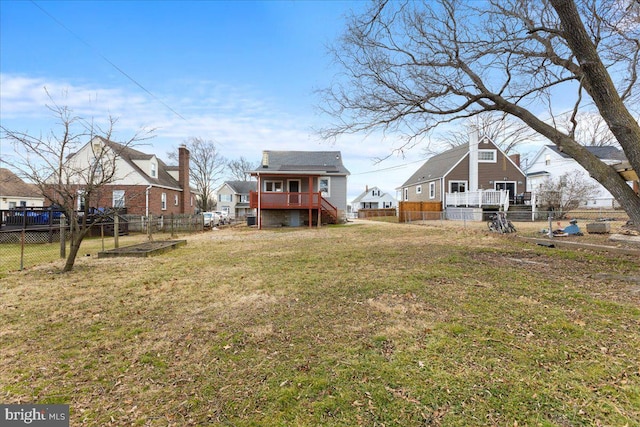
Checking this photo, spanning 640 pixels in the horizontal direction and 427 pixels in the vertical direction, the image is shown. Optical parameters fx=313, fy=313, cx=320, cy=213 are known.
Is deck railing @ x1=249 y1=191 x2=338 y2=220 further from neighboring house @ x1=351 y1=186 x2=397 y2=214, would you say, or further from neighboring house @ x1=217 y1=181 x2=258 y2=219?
neighboring house @ x1=351 y1=186 x2=397 y2=214

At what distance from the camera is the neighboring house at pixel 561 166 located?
91.5 ft

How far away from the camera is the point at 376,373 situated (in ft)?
9.32

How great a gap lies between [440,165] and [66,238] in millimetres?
29374

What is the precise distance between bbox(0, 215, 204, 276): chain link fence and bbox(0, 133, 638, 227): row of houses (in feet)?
9.04

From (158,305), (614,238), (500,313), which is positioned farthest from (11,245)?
(614,238)

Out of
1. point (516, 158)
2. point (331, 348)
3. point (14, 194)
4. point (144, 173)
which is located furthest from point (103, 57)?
point (516, 158)

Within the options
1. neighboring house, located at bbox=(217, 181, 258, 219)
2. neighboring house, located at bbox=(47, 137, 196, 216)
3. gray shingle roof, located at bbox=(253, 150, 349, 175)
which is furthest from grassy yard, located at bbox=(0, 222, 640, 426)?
neighboring house, located at bbox=(217, 181, 258, 219)

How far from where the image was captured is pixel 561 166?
32344 mm

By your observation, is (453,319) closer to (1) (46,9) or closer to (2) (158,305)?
(2) (158,305)

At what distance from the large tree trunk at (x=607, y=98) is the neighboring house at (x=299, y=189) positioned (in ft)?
50.1

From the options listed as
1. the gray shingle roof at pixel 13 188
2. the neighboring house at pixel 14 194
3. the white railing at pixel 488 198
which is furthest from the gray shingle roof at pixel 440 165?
the gray shingle roof at pixel 13 188

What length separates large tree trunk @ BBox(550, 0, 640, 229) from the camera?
5684 mm

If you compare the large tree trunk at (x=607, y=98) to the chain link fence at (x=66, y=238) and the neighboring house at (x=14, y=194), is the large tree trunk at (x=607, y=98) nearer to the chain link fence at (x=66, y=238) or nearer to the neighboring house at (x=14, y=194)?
the chain link fence at (x=66, y=238)

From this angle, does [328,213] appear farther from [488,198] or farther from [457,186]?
[457,186]
